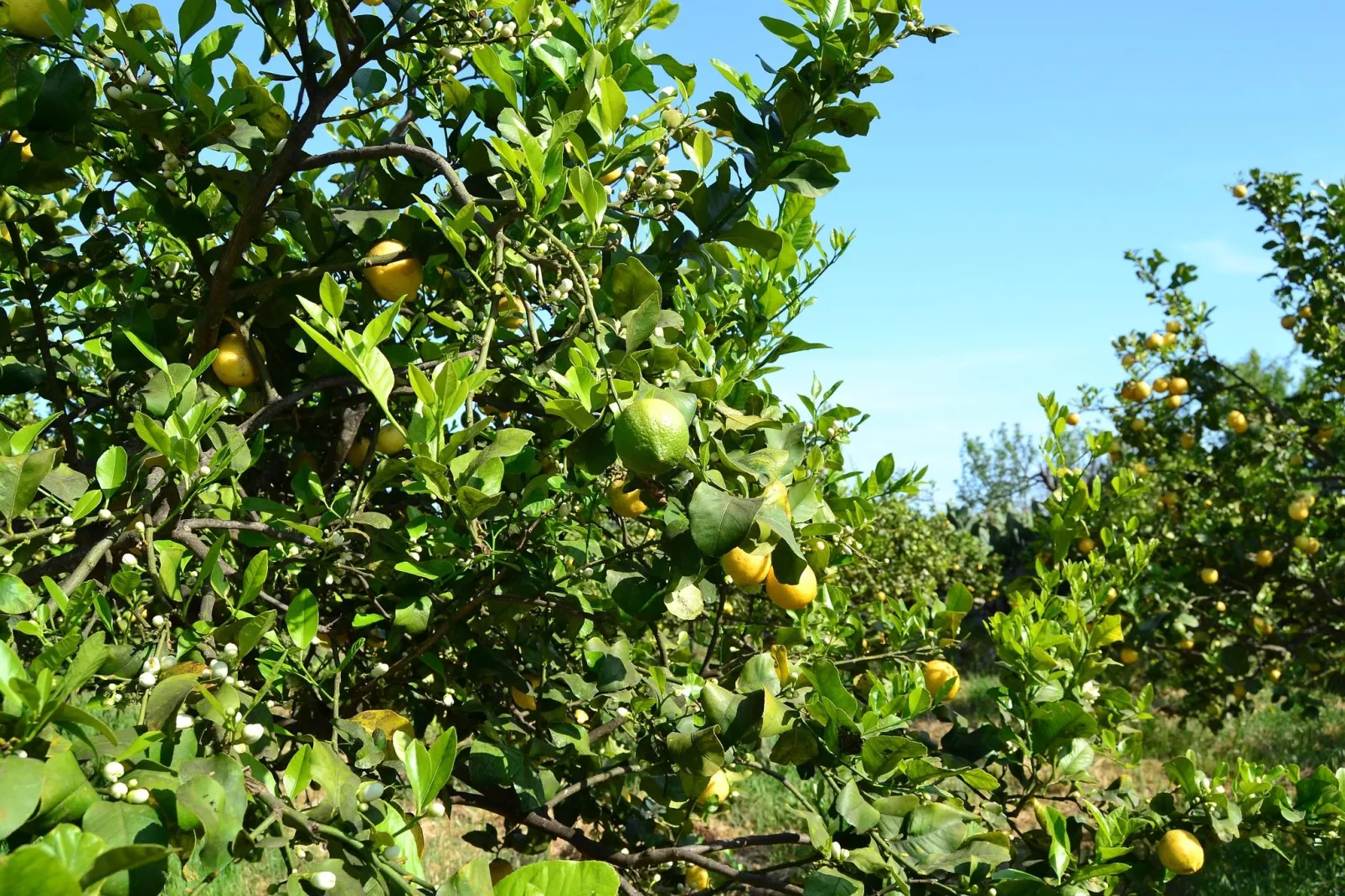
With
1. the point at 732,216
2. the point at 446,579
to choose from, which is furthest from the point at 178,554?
the point at 732,216

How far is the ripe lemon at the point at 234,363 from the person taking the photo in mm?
1392

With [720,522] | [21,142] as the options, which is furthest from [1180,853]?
[21,142]

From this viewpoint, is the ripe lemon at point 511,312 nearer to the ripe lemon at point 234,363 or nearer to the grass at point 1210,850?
the ripe lemon at point 234,363

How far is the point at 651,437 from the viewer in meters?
0.88

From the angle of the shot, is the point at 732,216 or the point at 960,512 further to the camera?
the point at 960,512

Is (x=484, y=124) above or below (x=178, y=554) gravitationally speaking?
above

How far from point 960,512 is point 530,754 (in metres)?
12.6

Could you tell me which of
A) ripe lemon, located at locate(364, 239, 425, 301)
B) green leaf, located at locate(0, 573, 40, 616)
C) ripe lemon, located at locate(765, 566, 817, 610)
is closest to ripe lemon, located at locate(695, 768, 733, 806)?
ripe lemon, located at locate(765, 566, 817, 610)

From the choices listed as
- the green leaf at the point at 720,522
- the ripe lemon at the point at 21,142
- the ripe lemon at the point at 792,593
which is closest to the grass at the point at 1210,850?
the ripe lemon at the point at 792,593

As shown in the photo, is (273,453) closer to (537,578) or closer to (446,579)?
(446,579)

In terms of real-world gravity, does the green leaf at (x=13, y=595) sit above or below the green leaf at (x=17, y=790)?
above

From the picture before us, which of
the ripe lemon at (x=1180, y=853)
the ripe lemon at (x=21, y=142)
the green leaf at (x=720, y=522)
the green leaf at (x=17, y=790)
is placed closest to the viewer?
the green leaf at (x=17, y=790)

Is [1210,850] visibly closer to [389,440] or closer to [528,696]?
[528,696]

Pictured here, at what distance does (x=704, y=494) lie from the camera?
907 mm
